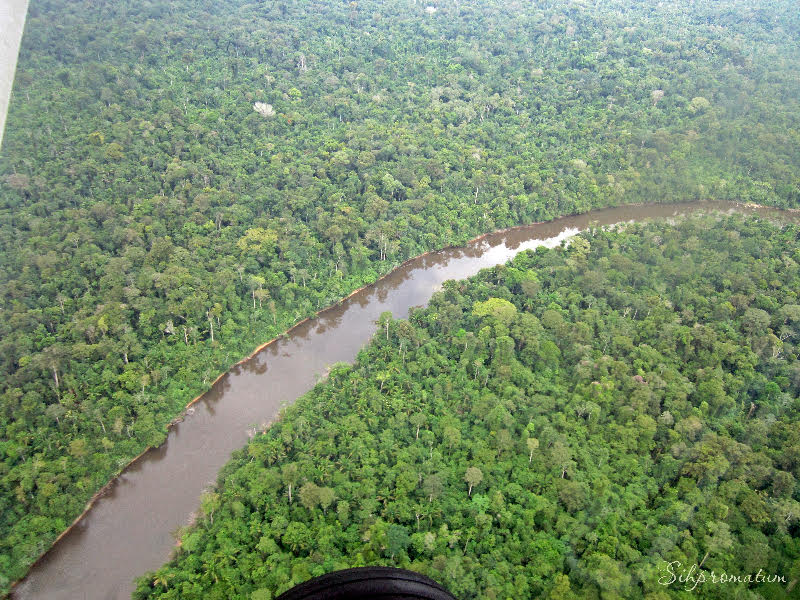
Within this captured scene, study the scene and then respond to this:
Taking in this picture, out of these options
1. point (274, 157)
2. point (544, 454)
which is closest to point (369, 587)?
point (544, 454)

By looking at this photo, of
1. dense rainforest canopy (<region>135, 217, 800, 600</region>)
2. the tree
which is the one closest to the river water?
dense rainforest canopy (<region>135, 217, 800, 600</region>)

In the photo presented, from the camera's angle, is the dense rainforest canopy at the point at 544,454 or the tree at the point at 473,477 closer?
the dense rainforest canopy at the point at 544,454

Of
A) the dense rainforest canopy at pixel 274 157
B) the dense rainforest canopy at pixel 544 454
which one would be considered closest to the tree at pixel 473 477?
the dense rainforest canopy at pixel 544 454

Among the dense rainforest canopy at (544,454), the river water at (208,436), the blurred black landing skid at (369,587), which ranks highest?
the blurred black landing skid at (369,587)

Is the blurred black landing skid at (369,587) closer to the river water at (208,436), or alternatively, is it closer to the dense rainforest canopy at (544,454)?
the dense rainforest canopy at (544,454)

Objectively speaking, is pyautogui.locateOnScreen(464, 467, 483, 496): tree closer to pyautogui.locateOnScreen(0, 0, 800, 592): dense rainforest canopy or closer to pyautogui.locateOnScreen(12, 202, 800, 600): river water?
pyautogui.locateOnScreen(12, 202, 800, 600): river water

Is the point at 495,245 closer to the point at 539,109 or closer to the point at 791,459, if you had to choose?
the point at 539,109

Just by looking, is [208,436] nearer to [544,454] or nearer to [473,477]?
[473,477]
